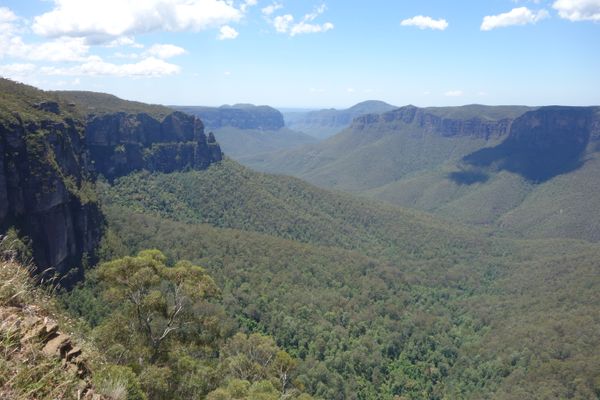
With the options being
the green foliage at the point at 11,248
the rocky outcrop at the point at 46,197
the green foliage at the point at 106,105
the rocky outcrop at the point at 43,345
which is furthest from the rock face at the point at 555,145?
the rocky outcrop at the point at 43,345

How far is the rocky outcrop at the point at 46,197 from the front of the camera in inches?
1715

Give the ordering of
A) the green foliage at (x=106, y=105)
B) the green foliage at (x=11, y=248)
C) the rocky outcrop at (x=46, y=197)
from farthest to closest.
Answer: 1. the green foliage at (x=106, y=105)
2. the rocky outcrop at (x=46, y=197)
3. the green foliage at (x=11, y=248)

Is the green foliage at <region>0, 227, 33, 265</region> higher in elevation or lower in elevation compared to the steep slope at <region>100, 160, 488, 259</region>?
higher

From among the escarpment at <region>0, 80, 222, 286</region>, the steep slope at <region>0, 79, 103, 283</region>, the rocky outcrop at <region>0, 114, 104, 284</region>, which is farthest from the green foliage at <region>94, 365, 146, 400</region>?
the rocky outcrop at <region>0, 114, 104, 284</region>

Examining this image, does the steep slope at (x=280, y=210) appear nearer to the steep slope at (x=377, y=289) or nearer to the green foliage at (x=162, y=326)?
the steep slope at (x=377, y=289)

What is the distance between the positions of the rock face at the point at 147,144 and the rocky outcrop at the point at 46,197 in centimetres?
3850

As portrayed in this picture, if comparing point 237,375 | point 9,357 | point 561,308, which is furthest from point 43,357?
point 561,308

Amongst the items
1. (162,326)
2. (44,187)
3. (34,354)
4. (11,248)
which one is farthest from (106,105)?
(34,354)

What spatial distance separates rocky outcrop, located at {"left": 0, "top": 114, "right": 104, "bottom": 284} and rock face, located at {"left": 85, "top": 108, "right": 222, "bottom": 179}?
38.5m

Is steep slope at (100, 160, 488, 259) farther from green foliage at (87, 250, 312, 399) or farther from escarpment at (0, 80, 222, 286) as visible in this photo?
green foliage at (87, 250, 312, 399)

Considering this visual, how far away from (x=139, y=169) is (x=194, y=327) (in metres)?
90.1

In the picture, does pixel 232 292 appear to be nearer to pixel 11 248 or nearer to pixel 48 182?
pixel 48 182

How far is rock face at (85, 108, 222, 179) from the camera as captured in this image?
310ft

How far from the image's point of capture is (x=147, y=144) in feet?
358
